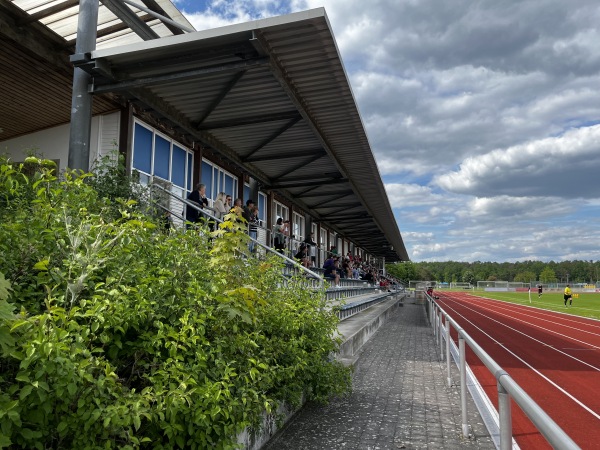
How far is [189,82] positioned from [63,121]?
193 inches

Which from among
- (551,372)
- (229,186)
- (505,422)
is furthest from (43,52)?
(551,372)

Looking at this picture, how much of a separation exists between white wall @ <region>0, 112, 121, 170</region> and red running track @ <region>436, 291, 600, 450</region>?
10.5 m

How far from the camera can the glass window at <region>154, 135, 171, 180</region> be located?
1319 centimetres

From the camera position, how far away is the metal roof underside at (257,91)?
26.1 feet

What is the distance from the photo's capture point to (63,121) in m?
12.7

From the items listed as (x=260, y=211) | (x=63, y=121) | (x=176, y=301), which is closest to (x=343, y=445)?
(x=176, y=301)

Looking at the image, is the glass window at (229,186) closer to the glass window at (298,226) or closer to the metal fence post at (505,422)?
the glass window at (298,226)

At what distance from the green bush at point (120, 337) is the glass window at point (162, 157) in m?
8.40

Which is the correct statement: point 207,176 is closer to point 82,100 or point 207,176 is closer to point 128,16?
point 128,16

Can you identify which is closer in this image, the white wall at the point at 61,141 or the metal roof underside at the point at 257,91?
the metal roof underside at the point at 257,91

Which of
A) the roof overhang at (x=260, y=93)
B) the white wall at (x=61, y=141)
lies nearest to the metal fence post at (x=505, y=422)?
the roof overhang at (x=260, y=93)

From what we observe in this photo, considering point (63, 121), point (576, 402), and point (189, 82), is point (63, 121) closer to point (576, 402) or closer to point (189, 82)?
point (189, 82)

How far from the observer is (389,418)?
237 inches

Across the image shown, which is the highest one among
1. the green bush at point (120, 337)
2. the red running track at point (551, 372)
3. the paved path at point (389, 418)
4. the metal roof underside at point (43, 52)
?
the metal roof underside at point (43, 52)
